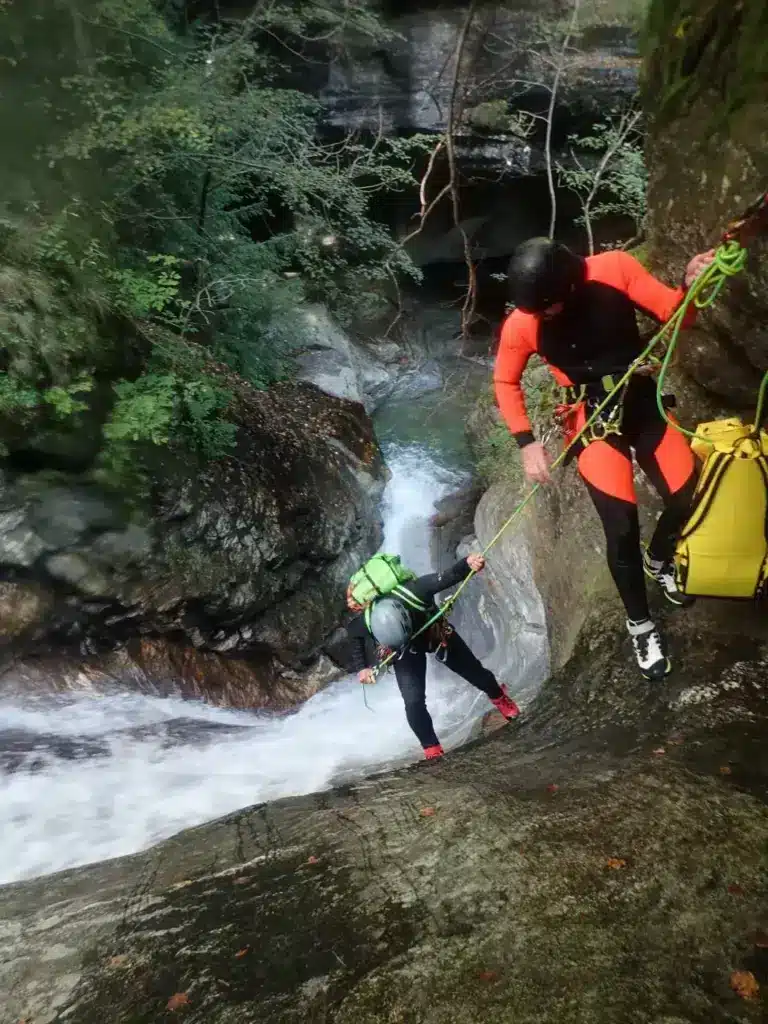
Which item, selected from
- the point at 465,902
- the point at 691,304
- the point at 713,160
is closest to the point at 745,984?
the point at 465,902

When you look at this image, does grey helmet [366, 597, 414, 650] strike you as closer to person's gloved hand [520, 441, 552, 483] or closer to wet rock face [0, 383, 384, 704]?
person's gloved hand [520, 441, 552, 483]

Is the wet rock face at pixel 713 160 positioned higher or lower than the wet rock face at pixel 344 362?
higher

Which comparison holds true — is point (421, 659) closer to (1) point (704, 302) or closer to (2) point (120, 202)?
(1) point (704, 302)

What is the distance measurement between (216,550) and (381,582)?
4024 mm

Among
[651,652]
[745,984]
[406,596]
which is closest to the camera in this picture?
[745,984]

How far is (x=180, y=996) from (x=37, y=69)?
9.18 meters

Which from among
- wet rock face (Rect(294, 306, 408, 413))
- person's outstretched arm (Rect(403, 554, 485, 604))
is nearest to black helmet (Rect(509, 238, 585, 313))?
person's outstretched arm (Rect(403, 554, 485, 604))

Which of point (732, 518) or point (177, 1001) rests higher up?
point (732, 518)

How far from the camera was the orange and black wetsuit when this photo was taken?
3020mm

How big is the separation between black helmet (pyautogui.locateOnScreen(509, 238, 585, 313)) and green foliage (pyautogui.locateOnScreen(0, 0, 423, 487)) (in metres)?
5.01

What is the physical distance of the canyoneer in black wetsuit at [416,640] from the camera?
15.1ft

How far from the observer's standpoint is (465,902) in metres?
1.98

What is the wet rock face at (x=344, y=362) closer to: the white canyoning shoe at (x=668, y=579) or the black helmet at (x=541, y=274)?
the white canyoning shoe at (x=668, y=579)

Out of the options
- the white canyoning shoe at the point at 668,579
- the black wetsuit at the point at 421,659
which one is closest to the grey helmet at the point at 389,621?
the black wetsuit at the point at 421,659
